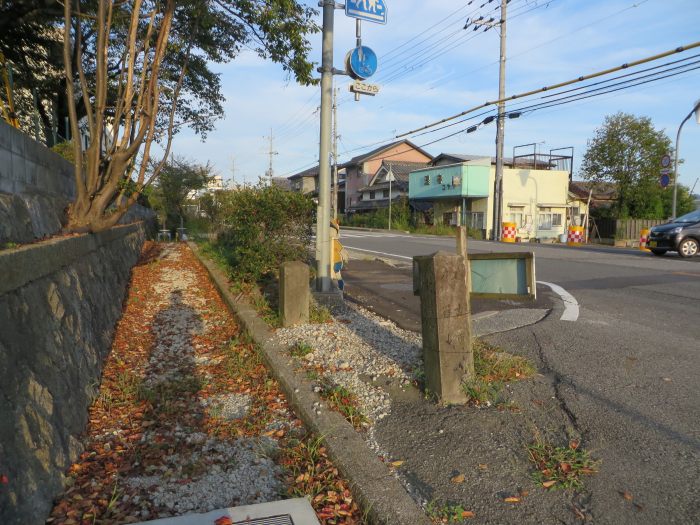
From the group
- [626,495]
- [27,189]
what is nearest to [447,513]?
[626,495]

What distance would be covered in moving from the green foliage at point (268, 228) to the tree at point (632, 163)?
29632 millimetres

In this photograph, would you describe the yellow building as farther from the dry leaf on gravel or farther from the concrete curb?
the dry leaf on gravel

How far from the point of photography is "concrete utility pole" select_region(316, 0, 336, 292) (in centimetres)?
744

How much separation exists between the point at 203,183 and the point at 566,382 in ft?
82.2

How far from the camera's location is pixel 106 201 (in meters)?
7.09

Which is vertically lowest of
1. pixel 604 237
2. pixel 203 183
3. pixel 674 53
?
pixel 604 237

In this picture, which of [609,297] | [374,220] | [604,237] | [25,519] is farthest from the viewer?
[374,220]

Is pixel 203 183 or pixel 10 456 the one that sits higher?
pixel 203 183

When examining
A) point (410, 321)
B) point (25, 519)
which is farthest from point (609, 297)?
point (25, 519)

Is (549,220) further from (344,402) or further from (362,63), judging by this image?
(344,402)

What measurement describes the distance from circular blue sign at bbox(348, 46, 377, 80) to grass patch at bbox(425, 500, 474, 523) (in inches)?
251

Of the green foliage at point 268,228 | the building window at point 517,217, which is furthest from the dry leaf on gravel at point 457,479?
the building window at point 517,217

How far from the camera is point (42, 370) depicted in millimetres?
2988

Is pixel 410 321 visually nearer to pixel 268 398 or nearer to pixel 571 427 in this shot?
pixel 268 398
